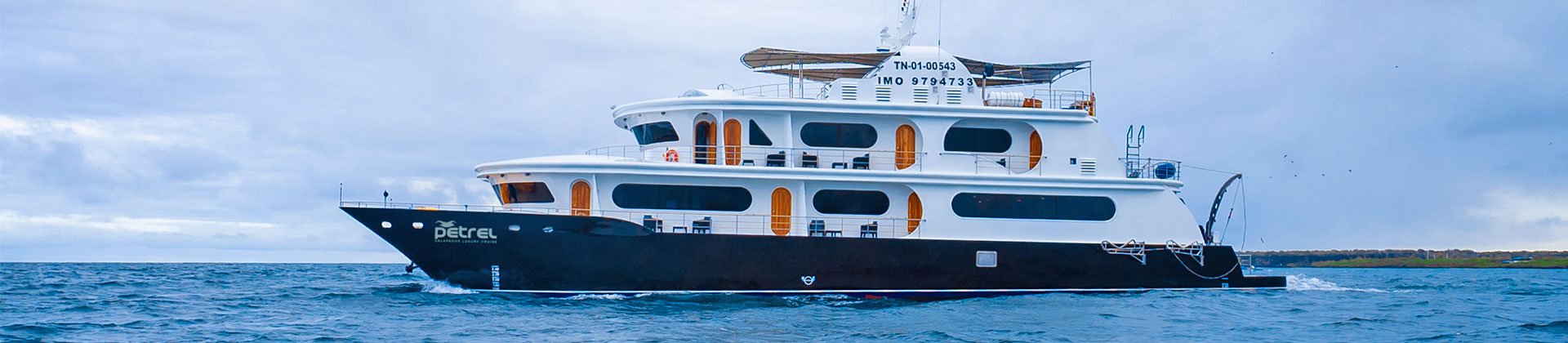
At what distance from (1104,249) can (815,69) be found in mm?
6010

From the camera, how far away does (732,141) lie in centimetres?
1995

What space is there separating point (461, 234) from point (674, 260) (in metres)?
3.00

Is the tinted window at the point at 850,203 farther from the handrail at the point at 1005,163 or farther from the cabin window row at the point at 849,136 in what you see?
the handrail at the point at 1005,163

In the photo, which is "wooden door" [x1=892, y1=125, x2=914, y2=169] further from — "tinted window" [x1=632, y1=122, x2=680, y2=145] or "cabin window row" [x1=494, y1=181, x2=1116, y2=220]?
"tinted window" [x1=632, y1=122, x2=680, y2=145]

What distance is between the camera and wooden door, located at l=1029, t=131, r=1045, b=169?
814 inches

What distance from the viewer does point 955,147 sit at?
20594 mm

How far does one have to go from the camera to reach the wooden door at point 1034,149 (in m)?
20.7

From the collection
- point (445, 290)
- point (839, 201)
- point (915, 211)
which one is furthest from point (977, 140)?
point (445, 290)

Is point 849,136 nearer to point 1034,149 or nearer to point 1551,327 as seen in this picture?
point 1034,149

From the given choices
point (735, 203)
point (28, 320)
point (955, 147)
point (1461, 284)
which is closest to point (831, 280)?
point (735, 203)

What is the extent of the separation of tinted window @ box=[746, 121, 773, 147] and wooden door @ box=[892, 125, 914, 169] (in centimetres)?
200

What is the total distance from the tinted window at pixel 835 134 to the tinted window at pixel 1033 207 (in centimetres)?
178

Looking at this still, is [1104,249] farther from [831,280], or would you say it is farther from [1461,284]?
[1461,284]

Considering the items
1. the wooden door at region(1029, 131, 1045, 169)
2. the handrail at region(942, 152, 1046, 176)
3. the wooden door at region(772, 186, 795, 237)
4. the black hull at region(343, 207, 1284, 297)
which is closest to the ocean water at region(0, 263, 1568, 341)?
the black hull at region(343, 207, 1284, 297)
